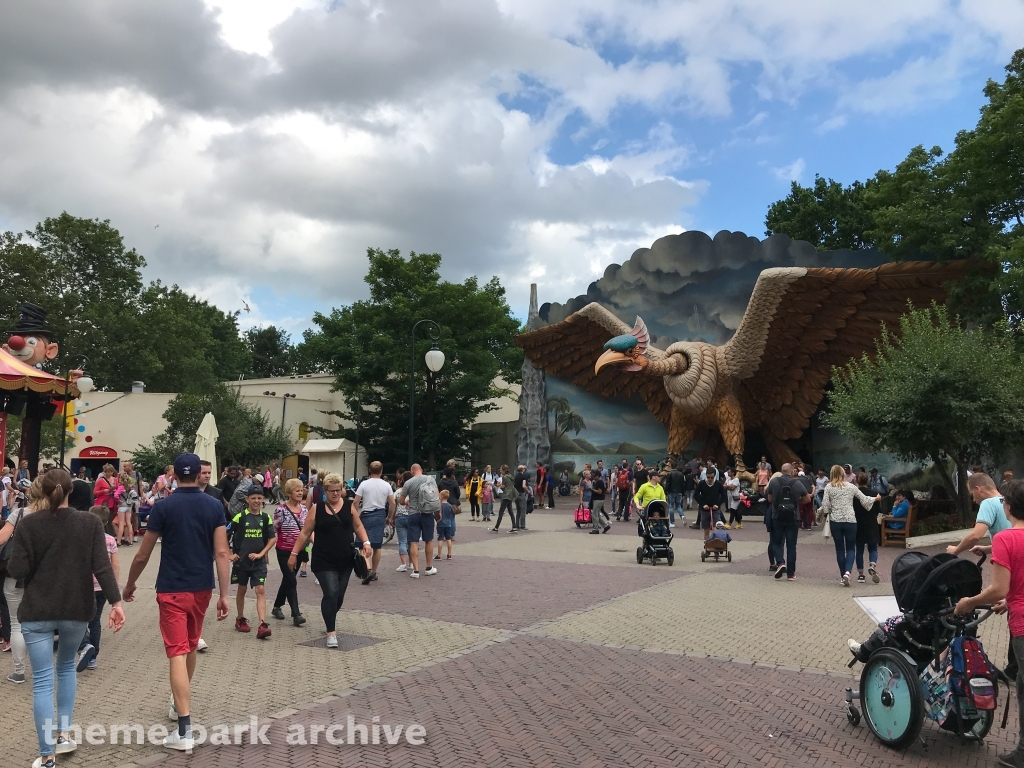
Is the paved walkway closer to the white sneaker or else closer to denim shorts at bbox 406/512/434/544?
the white sneaker

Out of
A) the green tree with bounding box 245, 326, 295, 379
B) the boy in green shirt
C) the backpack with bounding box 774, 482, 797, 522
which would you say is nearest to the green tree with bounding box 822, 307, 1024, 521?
the backpack with bounding box 774, 482, 797, 522

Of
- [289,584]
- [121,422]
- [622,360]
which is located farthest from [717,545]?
[121,422]

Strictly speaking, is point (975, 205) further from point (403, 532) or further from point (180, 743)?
point (180, 743)

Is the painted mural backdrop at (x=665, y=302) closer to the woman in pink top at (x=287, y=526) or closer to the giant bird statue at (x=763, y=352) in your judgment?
the giant bird statue at (x=763, y=352)

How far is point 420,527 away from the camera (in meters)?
11.6

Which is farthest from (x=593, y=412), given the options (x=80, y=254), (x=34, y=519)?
(x=80, y=254)

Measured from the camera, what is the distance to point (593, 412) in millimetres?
30906

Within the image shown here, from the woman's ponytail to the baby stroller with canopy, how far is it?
4848 mm

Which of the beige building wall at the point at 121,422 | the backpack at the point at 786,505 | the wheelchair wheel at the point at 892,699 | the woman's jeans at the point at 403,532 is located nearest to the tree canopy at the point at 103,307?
the beige building wall at the point at 121,422

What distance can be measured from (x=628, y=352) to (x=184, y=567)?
21765mm

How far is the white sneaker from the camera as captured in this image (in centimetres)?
456

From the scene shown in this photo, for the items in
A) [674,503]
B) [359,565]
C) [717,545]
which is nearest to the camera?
[359,565]

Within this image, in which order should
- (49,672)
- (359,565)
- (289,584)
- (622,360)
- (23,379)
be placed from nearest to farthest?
(49,672) → (359,565) → (289,584) → (23,379) → (622,360)

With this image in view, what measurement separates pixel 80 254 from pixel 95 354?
7127 millimetres
